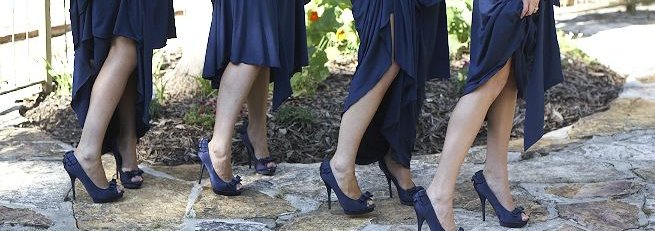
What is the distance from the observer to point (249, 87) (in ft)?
15.1

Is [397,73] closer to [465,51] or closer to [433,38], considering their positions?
[433,38]

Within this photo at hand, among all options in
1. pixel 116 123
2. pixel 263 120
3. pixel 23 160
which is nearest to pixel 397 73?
pixel 263 120

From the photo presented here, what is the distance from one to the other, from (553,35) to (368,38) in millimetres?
729

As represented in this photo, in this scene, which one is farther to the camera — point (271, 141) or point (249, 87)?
point (271, 141)

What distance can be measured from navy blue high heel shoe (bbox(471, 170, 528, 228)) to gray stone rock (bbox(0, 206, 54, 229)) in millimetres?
1724

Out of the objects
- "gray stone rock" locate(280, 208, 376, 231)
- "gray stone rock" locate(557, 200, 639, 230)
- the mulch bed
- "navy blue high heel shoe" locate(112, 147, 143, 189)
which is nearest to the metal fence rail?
the mulch bed

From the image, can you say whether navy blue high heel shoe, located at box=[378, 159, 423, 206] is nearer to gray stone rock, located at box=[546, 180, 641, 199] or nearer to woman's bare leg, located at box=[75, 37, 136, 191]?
gray stone rock, located at box=[546, 180, 641, 199]

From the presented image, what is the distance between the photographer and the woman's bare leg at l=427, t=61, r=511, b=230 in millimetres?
4020

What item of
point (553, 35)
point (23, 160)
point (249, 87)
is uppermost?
point (553, 35)

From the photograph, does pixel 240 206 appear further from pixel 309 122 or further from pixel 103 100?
pixel 309 122

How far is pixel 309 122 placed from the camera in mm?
5691

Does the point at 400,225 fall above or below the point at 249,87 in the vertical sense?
below


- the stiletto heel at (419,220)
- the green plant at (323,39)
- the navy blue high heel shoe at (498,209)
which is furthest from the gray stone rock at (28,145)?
the navy blue high heel shoe at (498,209)

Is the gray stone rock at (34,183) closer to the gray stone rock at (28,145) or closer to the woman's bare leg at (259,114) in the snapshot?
the gray stone rock at (28,145)
